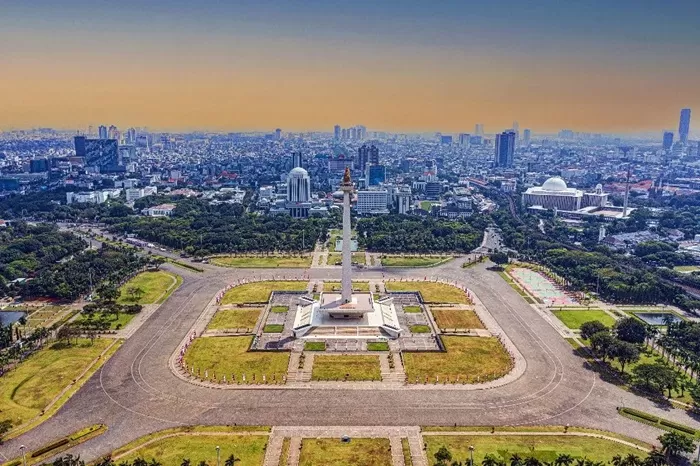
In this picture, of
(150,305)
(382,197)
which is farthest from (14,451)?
(382,197)

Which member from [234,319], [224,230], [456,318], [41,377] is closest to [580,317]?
[456,318]

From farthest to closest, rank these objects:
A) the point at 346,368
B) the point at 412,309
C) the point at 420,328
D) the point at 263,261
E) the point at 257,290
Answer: the point at 263,261, the point at 257,290, the point at 412,309, the point at 420,328, the point at 346,368

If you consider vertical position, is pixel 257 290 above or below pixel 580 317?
below

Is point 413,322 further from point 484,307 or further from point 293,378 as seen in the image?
point 293,378

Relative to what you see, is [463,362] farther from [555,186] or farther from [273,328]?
[555,186]

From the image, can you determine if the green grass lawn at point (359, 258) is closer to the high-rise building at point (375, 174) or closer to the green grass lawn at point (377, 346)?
the green grass lawn at point (377, 346)

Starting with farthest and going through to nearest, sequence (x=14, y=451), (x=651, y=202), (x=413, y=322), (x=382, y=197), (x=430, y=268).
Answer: (x=651, y=202), (x=382, y=197), (x=430, y=268), (x=413, y=322), (x=14, y=451)
